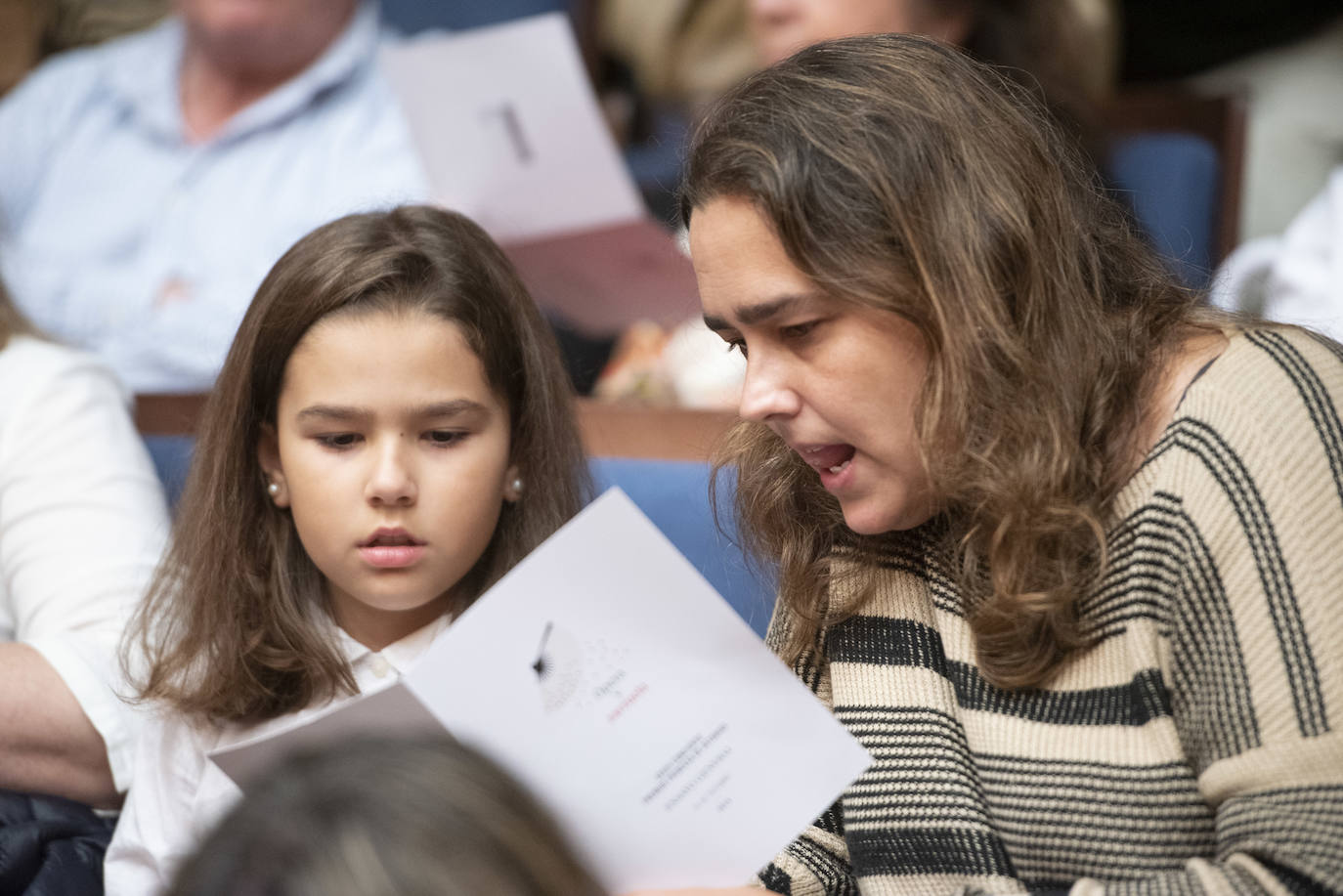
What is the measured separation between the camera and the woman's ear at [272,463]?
4.42 feet

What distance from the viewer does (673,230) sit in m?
2.31

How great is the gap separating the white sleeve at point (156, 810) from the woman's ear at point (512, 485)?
1.20 ft

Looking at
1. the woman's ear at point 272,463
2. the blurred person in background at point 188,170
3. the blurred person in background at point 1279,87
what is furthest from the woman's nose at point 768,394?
the blurred person in background at point 1279,87

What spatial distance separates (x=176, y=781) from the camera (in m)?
1.31

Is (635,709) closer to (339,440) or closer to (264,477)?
(339,440)

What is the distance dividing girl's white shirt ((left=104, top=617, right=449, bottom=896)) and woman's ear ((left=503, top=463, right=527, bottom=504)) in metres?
0.14

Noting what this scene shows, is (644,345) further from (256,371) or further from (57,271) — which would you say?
(57,271)

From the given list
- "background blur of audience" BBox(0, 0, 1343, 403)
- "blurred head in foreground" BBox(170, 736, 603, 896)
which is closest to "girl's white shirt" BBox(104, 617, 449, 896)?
"blurred head in foreground" BBox(170, 736, 603, 896)

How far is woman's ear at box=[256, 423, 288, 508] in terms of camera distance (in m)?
1.35

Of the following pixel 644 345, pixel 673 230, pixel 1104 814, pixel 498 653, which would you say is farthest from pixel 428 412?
pixel 673 230

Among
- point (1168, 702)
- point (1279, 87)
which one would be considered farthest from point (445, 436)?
point (1279, 87)

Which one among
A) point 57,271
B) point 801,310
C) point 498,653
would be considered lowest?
point 57,271

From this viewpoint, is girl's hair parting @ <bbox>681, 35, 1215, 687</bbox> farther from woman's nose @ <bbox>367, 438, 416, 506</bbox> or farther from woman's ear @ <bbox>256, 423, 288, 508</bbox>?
woman's ear @ <bbox>256, 423, 288, 508</bbox>

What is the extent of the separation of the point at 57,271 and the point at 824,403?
178 cm
